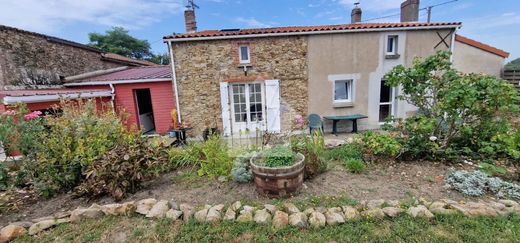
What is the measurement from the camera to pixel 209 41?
7766 millimetres

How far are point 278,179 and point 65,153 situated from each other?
332cm

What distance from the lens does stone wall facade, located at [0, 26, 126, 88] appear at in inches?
276

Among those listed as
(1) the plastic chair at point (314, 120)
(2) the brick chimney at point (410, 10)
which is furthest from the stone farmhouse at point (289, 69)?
(2) the brick chimney at point (410, 10)

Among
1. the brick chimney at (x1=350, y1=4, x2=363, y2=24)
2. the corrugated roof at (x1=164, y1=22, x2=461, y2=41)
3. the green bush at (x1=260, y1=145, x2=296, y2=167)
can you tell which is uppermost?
the brick chimney at (x1=350, y1=4, x2=363, y2=24)

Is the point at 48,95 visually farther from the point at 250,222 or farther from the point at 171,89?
the point at 250,222

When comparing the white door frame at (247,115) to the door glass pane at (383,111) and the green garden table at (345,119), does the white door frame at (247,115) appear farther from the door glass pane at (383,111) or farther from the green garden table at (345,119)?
the door glass pane at (383,111)

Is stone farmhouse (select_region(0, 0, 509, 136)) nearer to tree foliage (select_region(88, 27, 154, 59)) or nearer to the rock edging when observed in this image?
the rock edging

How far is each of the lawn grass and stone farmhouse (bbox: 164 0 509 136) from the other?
5.66 metres

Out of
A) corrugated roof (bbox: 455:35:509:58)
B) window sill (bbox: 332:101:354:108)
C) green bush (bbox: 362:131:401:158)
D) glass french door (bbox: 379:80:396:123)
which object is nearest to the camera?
green bush (bbox: 362:131:401:158)

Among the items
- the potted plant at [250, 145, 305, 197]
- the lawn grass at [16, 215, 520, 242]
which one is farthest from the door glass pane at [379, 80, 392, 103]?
Result: the potted plant at [250, 145, 305, 197]

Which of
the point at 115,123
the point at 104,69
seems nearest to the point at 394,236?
the point at 115,123

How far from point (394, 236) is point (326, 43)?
7.02 m

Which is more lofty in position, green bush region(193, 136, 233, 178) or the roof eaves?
the roof eaves

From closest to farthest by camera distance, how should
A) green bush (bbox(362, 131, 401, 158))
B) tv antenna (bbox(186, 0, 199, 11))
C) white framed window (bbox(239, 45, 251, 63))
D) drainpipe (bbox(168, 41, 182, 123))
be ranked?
green bush (bbox(362, 131, 401, 158)), drainpipe (bbox(168, 41, 182, 123)), white framed window (bbox(239, 45, 251, 63)), tv antenna (bbox(186, 0, 199, 11))
